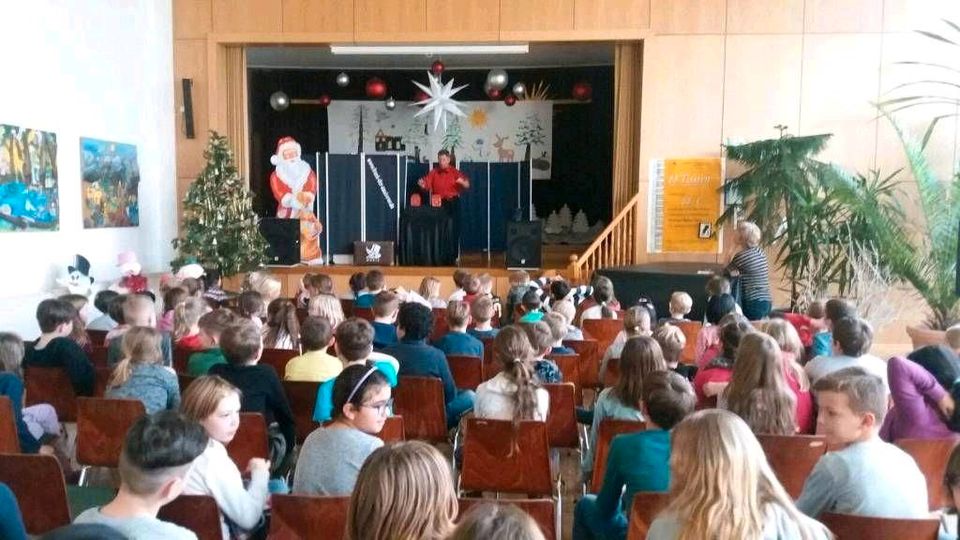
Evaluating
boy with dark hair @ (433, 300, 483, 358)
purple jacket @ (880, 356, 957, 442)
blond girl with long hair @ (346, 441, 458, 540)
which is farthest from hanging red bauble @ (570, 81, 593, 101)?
blond girl with long hair @ (346, 441, 458, 540)

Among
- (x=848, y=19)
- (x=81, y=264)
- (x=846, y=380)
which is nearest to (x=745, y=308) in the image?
(x=848, y=19)

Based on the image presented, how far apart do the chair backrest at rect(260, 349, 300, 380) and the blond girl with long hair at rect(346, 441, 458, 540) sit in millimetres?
3150

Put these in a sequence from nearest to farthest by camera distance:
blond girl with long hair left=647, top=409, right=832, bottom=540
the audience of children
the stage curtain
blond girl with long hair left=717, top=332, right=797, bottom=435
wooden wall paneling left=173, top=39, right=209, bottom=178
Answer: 1. blond girl with long hair left=647, top=409, right=832, bottom=540
2. the audience of children
3. blond girl with long hair left=717, top=332, right=797, bottom=435
4. the stage curtain
5. wooden wall paneling left=173, top=39, right=209, bottom=178

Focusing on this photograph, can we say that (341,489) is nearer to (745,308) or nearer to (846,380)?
(846,380)

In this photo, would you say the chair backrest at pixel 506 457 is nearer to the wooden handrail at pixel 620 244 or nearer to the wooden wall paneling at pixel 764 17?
the wooden handrail at pixel 620 244

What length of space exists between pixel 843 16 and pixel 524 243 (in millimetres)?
4906

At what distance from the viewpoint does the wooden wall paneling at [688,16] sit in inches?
396

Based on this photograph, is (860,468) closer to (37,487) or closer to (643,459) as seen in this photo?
(643,459)

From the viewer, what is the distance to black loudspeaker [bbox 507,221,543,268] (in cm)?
Answer: 1149

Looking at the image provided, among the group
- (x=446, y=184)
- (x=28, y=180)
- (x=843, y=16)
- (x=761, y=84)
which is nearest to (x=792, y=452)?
(x=28, y=180)

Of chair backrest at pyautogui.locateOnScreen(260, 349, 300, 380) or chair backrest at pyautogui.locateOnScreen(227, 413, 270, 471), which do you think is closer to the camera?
chair backrest at pyautogui.locateOnScreen(227, 413, 270, 471)

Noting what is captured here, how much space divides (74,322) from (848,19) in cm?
916

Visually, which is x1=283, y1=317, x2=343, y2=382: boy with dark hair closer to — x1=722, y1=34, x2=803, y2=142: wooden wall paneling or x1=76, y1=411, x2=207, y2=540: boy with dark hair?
x1=76, y1=411, x2=207, y2=540: boy with dark hair

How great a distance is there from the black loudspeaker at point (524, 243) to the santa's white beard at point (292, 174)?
3.22m
